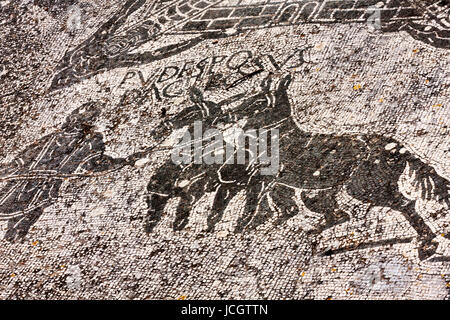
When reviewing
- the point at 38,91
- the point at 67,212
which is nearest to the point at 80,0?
the point at 38,91

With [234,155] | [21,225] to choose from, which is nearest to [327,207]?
[234,155]

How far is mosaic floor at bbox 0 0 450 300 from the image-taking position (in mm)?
2465

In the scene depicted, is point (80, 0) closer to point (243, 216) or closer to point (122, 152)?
point (122, 152)

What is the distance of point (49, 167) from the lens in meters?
3.35

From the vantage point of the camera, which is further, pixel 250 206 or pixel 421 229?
pixel 250 206

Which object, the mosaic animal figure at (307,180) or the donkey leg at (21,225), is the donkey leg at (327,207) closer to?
the mosaic animal figure at (307,180)

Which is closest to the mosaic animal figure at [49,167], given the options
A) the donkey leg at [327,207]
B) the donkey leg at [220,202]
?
the donkey leg at [220,202]

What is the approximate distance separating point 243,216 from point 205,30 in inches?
69.1

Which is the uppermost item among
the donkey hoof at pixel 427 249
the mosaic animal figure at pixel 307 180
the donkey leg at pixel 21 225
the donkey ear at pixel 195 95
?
the donkey ear at pixel 195 95

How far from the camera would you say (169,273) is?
258 centimetres

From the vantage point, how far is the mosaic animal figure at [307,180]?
2543 millimetres

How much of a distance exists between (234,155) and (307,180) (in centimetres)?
48

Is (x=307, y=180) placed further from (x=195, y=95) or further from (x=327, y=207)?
(x=195, y=95)

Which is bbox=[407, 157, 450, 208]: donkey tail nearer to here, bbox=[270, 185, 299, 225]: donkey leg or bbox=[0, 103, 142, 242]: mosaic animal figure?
bbox=[270, 185, 299, 225]: donkey leg
